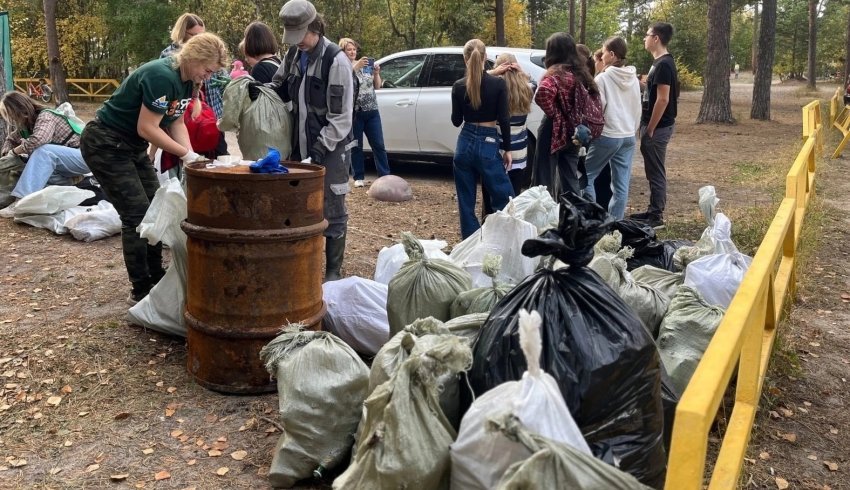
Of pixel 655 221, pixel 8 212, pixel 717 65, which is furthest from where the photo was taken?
pixel 717 65

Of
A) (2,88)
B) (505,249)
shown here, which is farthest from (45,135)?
(505,249)

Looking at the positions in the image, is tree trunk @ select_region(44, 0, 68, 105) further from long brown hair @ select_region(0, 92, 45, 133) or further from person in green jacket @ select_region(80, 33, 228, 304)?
person in green jacket @ select_region(80, 33, 228, 304)

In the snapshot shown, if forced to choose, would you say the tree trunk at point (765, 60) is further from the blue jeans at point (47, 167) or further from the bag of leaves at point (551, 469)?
the bag of leaves at point (551, 469)

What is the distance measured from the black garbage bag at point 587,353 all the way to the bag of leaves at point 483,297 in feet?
2.67

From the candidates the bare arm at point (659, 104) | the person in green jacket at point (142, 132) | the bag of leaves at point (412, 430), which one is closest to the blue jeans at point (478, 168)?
the bare arm at point (659, 104)

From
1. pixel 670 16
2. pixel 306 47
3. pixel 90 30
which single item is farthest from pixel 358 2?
pixel 306 47

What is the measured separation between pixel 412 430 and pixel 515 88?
429 cm

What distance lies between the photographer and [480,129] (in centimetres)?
580

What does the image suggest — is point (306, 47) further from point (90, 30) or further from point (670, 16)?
point (670, 16)

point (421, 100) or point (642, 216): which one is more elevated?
point (421, 100)

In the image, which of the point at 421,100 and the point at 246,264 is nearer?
the point at 246,264

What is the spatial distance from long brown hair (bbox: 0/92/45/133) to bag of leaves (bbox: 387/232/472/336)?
5258mm

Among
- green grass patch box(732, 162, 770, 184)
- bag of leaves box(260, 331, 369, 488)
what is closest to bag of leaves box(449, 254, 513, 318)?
bag of leaves box(260, 331, 369, 488)

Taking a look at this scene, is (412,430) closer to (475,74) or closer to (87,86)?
(475,74)
